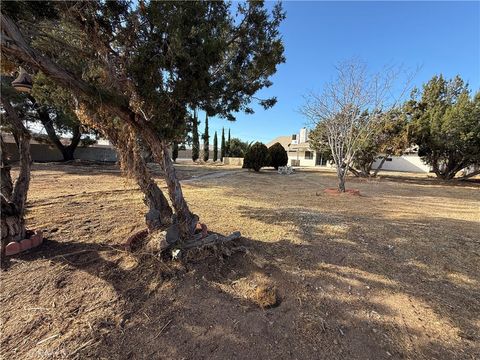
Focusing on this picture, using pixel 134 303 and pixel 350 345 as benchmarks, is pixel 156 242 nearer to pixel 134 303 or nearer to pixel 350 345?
pixel 134 303

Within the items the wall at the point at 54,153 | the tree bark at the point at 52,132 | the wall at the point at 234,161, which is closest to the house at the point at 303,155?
the wall at the point at 234,161

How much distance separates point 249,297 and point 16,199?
→ 3.08m

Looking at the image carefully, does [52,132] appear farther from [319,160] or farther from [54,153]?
[319,160]

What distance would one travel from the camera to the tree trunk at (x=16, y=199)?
9.28 feet

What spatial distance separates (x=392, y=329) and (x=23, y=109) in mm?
20543

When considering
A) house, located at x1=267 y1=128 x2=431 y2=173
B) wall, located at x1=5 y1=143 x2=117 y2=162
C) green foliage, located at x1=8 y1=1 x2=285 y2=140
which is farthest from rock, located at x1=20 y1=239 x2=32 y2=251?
house, located at x1=267 y1=128 x2=431 y2=173

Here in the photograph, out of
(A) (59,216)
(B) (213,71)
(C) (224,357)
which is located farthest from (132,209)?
(C) (224,357)

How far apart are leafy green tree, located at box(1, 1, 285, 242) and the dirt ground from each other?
0.86 metres

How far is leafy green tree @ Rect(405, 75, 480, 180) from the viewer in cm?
1170

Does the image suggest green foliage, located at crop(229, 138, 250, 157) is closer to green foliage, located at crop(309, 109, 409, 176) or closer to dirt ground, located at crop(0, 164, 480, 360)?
green foliage, located at crop(309, 109, 409, 176)

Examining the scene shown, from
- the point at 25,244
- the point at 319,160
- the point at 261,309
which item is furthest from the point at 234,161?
the point at 261,309

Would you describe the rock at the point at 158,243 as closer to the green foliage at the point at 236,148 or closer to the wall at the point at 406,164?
the wall at the point at 406,164

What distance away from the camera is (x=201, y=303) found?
7.10ft

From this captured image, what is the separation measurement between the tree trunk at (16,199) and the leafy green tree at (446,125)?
50.3 feet
